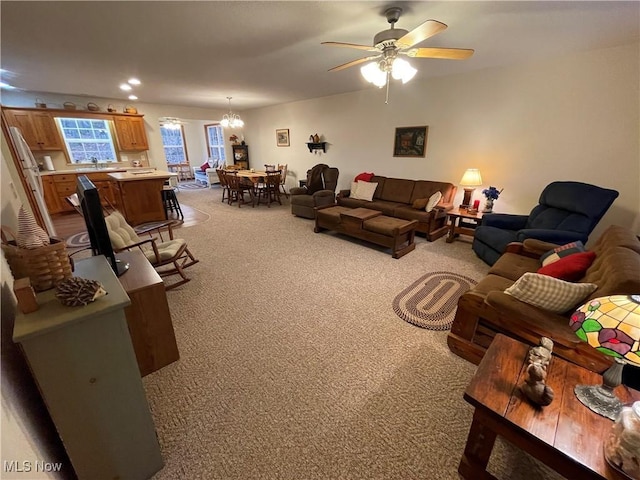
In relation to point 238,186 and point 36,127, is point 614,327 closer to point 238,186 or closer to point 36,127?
point 238,186

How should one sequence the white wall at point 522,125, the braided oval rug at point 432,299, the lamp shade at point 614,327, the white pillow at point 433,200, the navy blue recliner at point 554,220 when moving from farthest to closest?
1. the white pillow at point 433,200
2. the white wall at point 522,125
3. the navy blue recliner at point 554,220
4. the braided oval rug at point 432,299
5. the lamp shade at point 614,327

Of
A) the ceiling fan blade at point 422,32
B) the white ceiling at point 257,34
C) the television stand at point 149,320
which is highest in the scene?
the white ceiling at point 257,34

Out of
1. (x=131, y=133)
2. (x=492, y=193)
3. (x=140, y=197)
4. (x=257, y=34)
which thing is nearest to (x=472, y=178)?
(x=492, y=193)

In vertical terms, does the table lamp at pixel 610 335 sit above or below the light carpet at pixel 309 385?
above

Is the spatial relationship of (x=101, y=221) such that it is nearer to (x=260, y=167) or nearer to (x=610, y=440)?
(x=610, y=440)

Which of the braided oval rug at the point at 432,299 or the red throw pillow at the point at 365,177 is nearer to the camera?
the braided oval rug at the point at 432,299

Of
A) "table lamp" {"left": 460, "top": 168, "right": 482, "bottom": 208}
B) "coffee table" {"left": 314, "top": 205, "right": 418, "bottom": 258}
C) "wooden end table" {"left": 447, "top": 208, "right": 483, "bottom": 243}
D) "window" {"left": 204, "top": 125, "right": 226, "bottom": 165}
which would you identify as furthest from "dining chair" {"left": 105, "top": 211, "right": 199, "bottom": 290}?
"window" {"left": 204, "top": 125, "right": 226, "bottom": 165}

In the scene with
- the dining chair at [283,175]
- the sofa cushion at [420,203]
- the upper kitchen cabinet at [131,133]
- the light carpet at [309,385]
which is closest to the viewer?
the light carpet at [309,385]

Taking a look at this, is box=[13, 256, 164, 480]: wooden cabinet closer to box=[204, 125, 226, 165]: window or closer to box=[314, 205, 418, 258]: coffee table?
box=[314, 205, 418, 258]: coffee table

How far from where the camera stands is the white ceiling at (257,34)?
206 cm

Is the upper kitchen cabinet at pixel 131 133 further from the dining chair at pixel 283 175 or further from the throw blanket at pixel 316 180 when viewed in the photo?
the throw blanket at pixel 316 180

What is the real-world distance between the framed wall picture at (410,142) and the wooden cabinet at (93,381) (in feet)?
15.9

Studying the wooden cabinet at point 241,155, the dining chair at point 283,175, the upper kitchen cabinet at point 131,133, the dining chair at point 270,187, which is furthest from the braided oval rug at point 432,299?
the wooden cabinet at point 241,155

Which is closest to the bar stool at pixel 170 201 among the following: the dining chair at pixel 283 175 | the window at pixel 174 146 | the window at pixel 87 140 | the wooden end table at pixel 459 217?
the window at pixel 87 140
